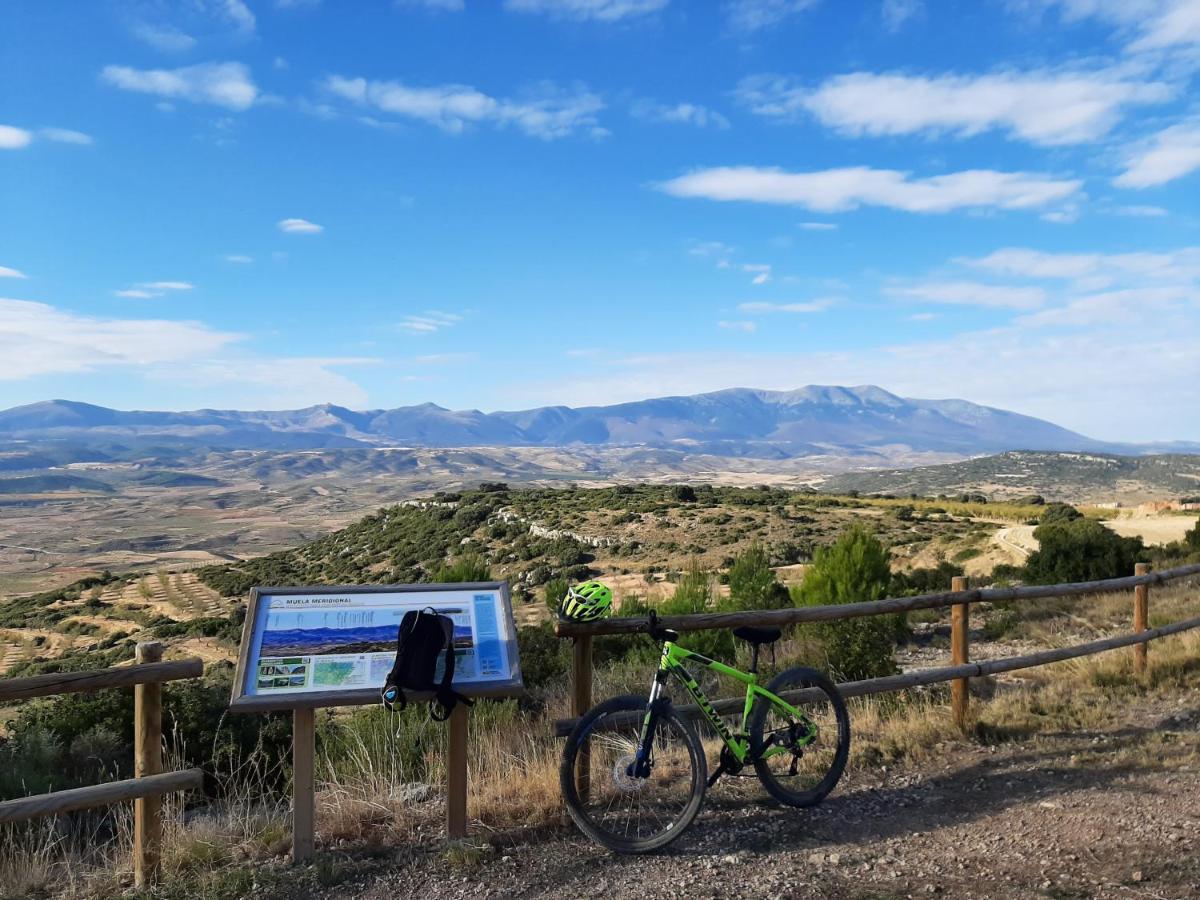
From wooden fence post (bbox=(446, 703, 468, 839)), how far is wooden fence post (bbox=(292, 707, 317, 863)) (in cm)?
77

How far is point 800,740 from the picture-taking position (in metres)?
5.36

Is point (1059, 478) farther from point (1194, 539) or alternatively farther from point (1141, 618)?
point (1141, 618)

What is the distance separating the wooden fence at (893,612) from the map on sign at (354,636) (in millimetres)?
450

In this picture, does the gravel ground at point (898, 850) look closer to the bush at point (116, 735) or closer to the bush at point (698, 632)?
the bush at point (116, 735)

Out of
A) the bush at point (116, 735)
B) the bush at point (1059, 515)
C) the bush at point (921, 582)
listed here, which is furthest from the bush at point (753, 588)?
the bush at point (1059, 515)

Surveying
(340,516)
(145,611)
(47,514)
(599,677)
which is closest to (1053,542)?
(599,677)

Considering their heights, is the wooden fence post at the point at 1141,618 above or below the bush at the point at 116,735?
above

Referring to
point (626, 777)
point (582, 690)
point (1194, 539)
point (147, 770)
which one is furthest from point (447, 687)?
point (1194, 539)

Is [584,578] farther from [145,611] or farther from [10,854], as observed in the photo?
[10,854]

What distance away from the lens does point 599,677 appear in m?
9.58

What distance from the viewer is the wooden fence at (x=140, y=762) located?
4188 millimetres

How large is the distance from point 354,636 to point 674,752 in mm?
2028

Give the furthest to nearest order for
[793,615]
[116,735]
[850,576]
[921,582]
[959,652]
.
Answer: [921,582], [850,576], [116,735], [959,652], [793,615]

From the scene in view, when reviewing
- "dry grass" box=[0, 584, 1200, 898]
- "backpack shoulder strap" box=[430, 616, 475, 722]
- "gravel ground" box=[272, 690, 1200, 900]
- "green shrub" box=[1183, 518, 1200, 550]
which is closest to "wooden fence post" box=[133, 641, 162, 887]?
"dry grass" box=[0, 584, 1200, 898]
